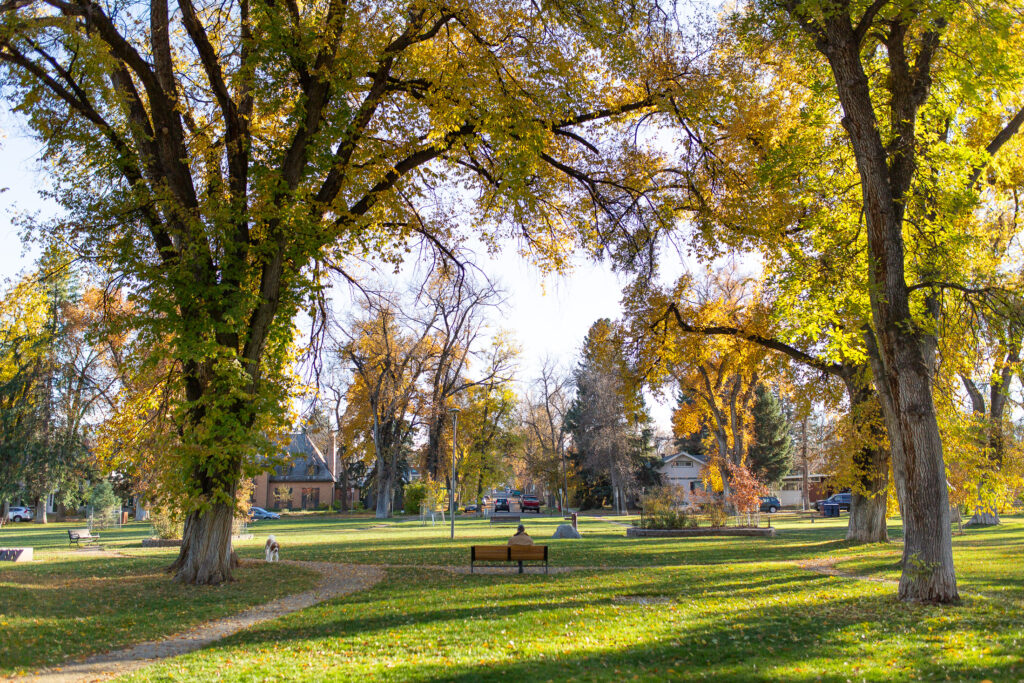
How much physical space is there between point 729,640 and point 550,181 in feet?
35.3

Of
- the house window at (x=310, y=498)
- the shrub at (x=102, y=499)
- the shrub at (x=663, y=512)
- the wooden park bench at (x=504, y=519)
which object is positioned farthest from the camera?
the house window at (x=310, y=498)

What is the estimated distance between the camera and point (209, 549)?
13.6 metres

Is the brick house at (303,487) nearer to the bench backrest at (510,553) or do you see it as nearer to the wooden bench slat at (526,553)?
the bench backrest at (510,553)

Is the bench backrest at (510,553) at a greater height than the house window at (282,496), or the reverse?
the bench backrest at (510,553)

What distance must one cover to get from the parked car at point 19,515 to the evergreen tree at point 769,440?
198 ft

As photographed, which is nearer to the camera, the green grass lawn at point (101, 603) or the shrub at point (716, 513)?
the green grass lawn at point (101, 603)

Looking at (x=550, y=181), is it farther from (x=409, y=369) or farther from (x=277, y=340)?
(x=409, y=369)

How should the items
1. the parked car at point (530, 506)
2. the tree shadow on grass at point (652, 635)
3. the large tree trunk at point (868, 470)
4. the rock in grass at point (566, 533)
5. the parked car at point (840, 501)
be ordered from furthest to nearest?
the parked car at point (530, 506) < the parked car at point (840, 501) < the rock in grass at point (566, 533) < the large tree trunk at point (868, 470) < the tree shadow on grass at point (652, 635)

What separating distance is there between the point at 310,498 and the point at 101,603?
6550cm

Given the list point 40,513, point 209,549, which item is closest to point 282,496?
point 40,513

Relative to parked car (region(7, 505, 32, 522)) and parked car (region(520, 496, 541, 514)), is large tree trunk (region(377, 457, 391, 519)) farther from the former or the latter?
parked car (region(7, 505, 32, 522))

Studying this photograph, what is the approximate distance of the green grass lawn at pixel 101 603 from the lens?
8.32m

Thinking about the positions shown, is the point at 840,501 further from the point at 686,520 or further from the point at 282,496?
the point at 282,496

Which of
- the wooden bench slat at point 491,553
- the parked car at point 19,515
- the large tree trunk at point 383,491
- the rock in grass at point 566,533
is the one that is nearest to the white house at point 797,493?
the large tree trunk at point 383,491
